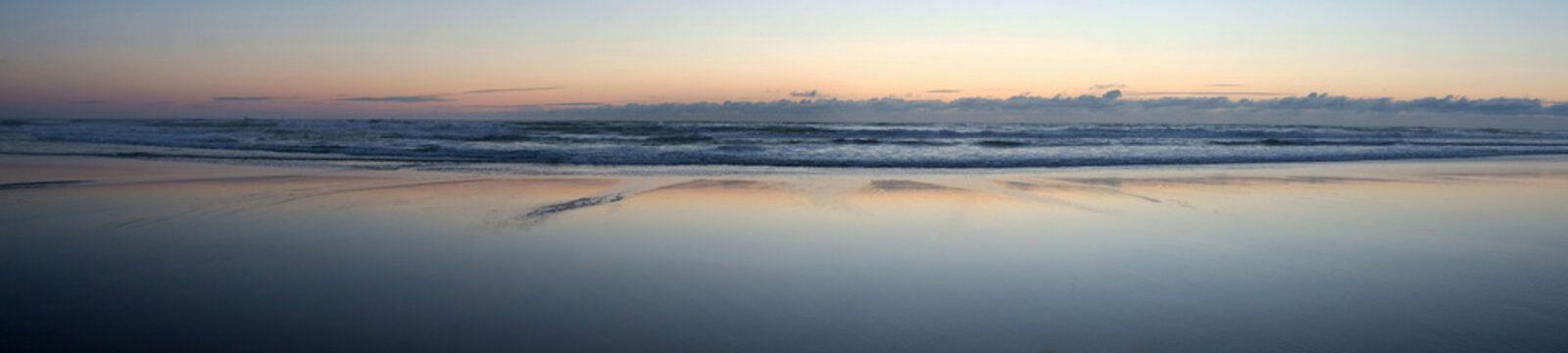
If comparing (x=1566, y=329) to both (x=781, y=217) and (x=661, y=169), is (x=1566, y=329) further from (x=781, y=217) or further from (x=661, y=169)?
(x=661, y=169)

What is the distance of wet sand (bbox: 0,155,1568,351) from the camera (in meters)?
2.87

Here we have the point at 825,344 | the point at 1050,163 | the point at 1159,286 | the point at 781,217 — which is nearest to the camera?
the point at 825,344

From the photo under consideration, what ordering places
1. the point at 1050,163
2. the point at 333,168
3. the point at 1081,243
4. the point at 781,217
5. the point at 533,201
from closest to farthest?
the point at 1081,243 → the point at 781,217 → the point at 533,201 → the point at 333,168 → the point at 1050,163

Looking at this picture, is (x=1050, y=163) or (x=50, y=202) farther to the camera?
(x=1050, y=163)

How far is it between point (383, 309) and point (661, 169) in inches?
317

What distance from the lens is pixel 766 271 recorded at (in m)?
4.00

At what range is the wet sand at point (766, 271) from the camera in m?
2.87

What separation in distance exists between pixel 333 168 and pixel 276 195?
150 inches

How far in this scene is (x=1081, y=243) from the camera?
4.88 m

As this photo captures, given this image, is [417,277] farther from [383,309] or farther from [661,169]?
[661,169]

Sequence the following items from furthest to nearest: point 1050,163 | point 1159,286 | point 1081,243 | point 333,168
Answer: point 1050,163 < point 333,168 < point 1081,243 < point 1159,286

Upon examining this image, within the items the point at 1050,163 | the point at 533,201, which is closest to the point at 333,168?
the point at 533,201

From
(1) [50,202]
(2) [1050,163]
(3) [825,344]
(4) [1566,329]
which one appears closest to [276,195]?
(1) [50,202]

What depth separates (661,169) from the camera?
1116 cm
